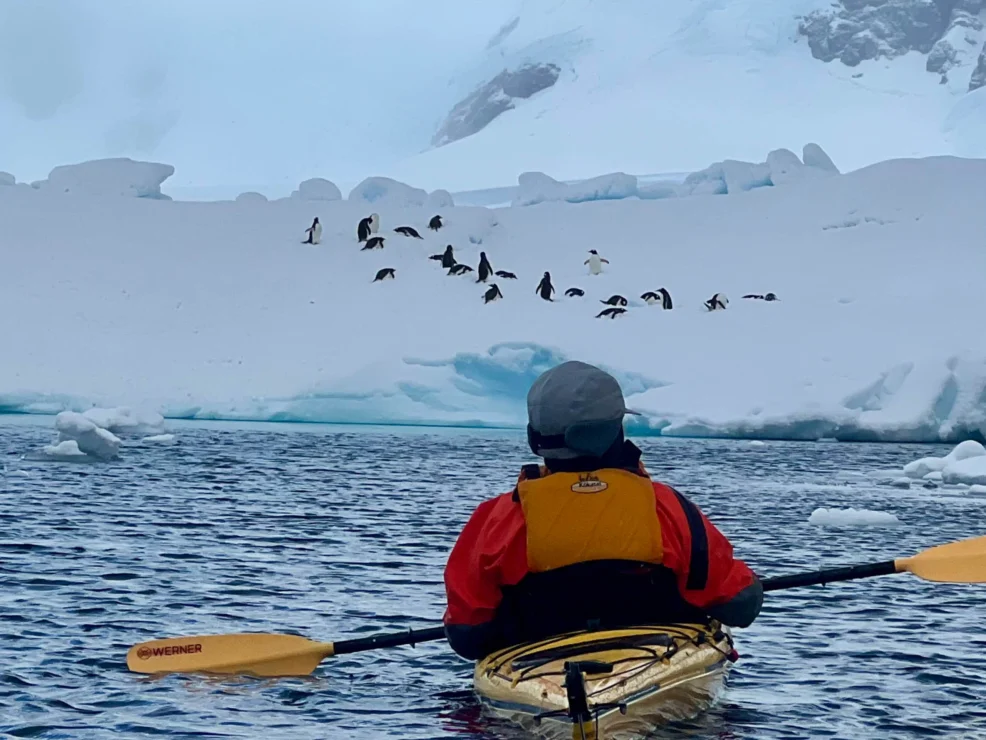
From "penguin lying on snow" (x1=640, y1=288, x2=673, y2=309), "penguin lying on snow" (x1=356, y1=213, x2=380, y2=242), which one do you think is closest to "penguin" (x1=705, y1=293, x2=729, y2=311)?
"penguin lying on snow" (x1=640, y1=288, x2=673, y2=309)

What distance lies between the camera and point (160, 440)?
17.5m

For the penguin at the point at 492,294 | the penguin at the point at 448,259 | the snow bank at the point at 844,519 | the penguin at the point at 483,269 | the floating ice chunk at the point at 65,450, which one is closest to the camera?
the snow bank at the point at 844,519

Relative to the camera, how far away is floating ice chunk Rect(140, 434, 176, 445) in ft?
56.8

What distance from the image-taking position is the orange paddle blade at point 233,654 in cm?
531

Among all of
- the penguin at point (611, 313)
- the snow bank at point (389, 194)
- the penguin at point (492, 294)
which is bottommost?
the penguin at point (611, 313)

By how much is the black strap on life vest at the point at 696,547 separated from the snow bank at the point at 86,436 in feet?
36.9

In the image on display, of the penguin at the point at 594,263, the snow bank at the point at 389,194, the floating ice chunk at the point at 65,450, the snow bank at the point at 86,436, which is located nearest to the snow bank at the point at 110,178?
the snow bank at the point at 389,194

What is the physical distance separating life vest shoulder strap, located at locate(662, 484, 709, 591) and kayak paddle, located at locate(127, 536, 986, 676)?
1.11m

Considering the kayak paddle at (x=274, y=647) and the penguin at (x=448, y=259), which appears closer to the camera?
the kayak paddle at (x=274, y=647)

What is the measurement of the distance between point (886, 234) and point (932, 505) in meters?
13.3

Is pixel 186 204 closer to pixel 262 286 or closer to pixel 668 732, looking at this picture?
pixel 262 286

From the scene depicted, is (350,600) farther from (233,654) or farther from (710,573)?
(710,573)

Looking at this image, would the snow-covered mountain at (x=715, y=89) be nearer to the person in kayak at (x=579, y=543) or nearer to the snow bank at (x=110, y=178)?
the snow bank at (x=110, y=178)

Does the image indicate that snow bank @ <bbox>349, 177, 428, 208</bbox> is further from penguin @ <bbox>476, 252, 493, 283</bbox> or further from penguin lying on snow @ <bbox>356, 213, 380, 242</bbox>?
penguin @ <bbox>476, 252, 493, 283</bbox>
